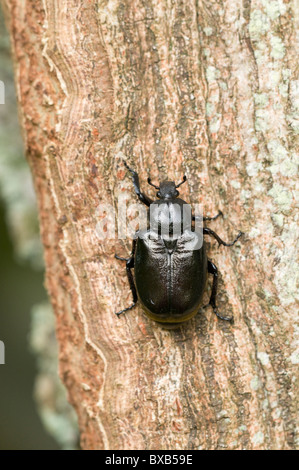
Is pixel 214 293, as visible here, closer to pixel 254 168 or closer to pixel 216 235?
pixel 216 235

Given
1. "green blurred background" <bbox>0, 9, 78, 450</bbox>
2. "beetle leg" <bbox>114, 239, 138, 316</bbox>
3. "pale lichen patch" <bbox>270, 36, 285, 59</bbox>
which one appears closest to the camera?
"pale lichen patch" <bbox>270, 36, 285, 59</bbox>

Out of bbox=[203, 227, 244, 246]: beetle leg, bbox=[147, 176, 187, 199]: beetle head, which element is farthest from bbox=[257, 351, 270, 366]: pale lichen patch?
bbox=[147, 176, 187, 199]: beetle head

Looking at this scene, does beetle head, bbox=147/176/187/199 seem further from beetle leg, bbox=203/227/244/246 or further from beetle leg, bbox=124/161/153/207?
beetle leg, bbox=203/227/244/246

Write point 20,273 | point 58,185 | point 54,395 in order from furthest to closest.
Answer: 1. point 20,273
2. point 54,395
3. point 58,185

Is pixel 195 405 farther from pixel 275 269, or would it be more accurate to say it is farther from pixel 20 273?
pixel 20 273

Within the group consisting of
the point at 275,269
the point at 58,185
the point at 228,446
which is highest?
the point at 58,185

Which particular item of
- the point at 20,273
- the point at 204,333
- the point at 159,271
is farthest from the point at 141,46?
the point at 20,273

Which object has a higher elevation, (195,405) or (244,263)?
(244,263)
